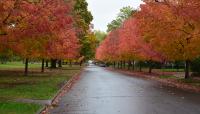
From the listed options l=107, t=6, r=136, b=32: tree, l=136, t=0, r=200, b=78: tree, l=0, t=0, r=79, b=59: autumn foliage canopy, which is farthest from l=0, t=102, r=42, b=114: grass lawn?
l=107, t=6, r=136, b=32: tree

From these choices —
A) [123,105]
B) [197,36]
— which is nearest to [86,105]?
[123,105]

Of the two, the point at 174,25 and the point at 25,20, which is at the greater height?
the point at 174,25

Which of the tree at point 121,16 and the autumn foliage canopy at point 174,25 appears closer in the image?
the autumn foliage canopy at point 174,25

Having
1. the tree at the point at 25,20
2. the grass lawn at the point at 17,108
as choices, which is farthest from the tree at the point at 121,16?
the grass lawn at the point at 17,108

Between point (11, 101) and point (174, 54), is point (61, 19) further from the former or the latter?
point (174, 54)

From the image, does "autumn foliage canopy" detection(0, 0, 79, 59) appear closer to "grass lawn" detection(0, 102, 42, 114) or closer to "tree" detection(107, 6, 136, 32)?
"grass lawn" detection(0, 102, 42, 114)

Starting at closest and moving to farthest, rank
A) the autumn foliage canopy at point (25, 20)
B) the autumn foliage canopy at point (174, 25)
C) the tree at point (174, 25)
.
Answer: the autumn foliage canopy at point (25, 20) → the autumn foliage canopy at point (174, 25) → the tree at point (174, 25)

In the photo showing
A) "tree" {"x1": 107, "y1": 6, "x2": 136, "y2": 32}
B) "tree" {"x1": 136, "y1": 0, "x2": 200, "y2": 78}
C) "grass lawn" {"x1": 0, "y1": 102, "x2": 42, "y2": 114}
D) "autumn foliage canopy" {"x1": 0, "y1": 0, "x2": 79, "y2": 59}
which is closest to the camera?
"grass lawn" {"x1": 0, "y1": 102, "x2": 42, "y2": 114}

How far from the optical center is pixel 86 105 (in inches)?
712

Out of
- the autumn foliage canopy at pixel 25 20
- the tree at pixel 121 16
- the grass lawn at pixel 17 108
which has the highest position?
the tree at pixel 121 16

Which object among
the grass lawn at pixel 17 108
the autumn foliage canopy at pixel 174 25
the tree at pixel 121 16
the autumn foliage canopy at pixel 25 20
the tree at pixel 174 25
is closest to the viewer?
the grass lawn at pixel 17 108

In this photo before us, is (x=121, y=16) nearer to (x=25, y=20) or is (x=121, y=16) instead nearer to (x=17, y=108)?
(x=25, y=20)

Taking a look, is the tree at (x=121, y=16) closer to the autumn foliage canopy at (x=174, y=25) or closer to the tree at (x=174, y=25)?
the autumn foliage canopy at (x=174, y=25)

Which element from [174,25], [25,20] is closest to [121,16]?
[174,25]
